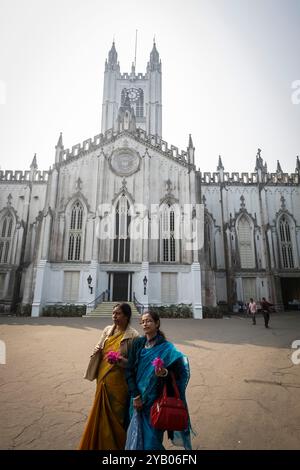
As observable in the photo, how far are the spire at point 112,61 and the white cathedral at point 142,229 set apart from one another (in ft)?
88.2

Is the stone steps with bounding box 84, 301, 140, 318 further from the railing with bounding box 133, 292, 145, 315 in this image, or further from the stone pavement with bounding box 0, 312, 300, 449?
the stone pavement with bounding box 0, 312, 300, 449

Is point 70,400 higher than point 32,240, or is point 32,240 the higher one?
point 32,240

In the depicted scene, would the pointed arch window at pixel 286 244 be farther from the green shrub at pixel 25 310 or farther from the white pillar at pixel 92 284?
the green shrub at pixel 25 310

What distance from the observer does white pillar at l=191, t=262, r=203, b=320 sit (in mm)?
20777

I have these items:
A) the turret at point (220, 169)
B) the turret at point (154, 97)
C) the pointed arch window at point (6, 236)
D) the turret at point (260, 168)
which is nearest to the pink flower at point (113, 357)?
the pointed arch window at point (6, 236)

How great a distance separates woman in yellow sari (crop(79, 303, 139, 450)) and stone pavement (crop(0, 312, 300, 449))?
724 mm

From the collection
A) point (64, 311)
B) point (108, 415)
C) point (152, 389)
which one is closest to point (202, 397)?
point (108, 415)

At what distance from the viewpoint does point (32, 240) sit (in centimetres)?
2847

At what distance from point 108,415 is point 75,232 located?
21915 millimetres

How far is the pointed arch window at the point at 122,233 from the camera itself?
23.1 metres

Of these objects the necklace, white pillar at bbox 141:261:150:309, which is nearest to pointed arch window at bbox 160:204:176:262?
white pillar at bbox 141:261:150:309
